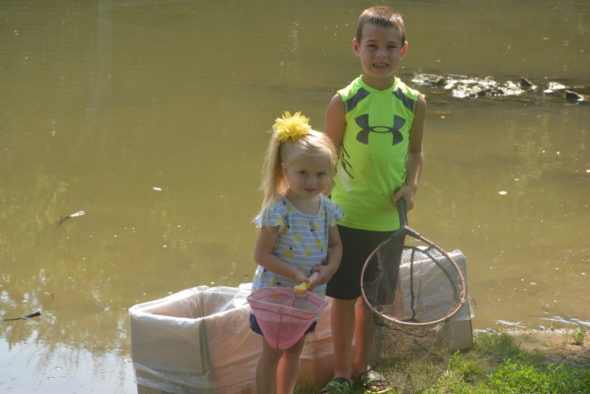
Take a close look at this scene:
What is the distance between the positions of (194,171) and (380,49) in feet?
12.7

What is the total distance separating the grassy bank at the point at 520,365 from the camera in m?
3.59

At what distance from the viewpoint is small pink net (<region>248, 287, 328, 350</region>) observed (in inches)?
123

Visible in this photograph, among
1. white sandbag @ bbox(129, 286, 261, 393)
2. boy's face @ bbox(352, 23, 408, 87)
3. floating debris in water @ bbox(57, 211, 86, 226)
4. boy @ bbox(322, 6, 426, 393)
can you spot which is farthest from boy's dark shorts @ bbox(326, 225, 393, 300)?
floating debris in water @ bbox(57, 211, 86, 226)

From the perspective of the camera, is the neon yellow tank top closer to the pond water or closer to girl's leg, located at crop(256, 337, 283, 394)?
girl's leg, located at crop(256, 337, 283, 394)

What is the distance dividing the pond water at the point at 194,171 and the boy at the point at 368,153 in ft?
3.92

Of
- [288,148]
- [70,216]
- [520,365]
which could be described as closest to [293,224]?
[288,148]

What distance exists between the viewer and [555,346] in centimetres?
418

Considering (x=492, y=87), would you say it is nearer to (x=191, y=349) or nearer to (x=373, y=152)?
(x=373, y=152)

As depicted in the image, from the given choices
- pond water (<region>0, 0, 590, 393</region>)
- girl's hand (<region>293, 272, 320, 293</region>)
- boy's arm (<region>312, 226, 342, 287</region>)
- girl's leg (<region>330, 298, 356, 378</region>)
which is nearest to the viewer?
girl's hand (<region>293, 272, 320, 293</region>)

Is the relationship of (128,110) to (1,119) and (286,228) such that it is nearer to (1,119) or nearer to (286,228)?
(1,119)

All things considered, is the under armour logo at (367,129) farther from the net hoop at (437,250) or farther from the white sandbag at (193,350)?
the white sandbag at (193,350)

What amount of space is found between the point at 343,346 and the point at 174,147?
14.5ft

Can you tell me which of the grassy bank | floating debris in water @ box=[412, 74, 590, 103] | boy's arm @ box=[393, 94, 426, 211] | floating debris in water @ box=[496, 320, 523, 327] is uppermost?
boy's arm @ box=[393, 94, 426, 211]

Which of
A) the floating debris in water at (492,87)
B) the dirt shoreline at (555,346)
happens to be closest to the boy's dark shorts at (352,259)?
the dirt shoreline at (555,346)
